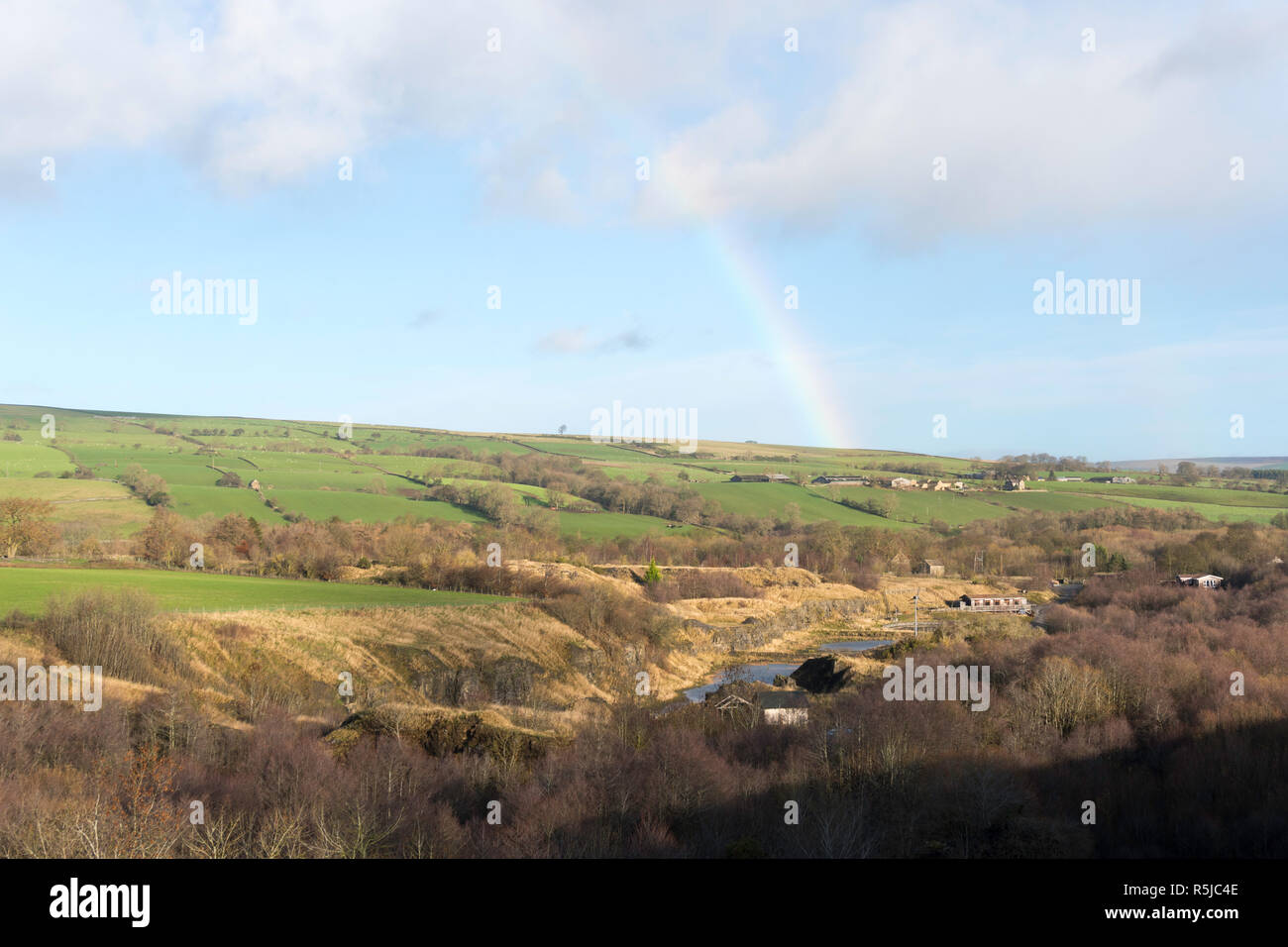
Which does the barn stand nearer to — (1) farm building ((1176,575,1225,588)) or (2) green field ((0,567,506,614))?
(1) farm building ((1176,575,1225,588))

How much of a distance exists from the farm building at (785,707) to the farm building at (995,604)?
5929 cm

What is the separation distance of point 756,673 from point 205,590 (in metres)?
47.1

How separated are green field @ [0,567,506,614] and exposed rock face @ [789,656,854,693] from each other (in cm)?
2959

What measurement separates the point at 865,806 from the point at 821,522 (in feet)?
407

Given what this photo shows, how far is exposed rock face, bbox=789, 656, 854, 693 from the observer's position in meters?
65.9

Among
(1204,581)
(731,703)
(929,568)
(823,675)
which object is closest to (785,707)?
(731,703)

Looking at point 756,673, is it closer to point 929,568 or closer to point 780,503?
point 929,568

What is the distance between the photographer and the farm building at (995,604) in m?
114

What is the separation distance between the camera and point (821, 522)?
502 ft

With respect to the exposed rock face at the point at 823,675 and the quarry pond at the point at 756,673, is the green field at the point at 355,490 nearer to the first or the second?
the quarry pond at the point at 756,673

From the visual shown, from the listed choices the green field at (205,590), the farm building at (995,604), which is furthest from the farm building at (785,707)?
the farm building at (995,604)

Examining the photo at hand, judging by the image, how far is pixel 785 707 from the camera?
176 feet

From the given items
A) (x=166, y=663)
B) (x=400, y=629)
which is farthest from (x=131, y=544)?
(x=166, y=663)
